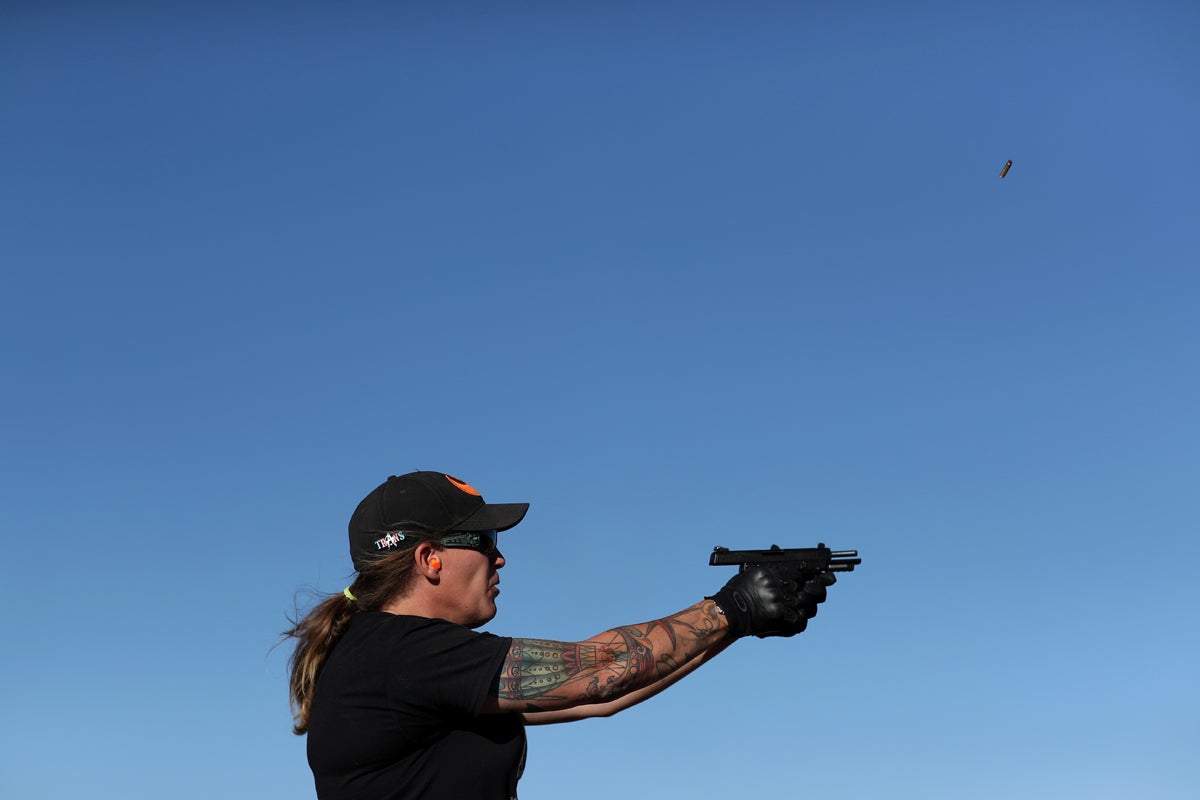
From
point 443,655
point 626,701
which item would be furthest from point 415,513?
point 626,701

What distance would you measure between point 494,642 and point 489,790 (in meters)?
0.79

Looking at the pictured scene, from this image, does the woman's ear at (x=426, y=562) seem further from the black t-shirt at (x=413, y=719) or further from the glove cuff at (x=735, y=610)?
the glove cuff at (x=735, y=610)

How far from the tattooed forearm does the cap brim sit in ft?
2.81

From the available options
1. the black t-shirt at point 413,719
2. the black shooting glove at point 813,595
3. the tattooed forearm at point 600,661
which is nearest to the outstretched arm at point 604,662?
the tattooed forearm at point 600,661

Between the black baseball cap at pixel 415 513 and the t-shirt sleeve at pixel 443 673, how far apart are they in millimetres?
762

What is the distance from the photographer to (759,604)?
5926 millimetres

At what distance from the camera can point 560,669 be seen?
205 inches

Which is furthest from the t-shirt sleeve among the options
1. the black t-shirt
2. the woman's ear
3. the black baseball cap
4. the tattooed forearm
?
the black baseball cap

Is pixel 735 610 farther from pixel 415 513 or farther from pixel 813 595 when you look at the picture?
pixel 415 513

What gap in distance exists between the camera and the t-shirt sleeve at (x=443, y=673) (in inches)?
198

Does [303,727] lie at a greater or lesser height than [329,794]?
greater

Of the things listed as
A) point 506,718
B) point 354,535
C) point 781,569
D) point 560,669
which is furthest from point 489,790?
point 781,569

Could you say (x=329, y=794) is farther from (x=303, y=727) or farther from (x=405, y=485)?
(x=405, y=485)

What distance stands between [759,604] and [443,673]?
6.37 ft
